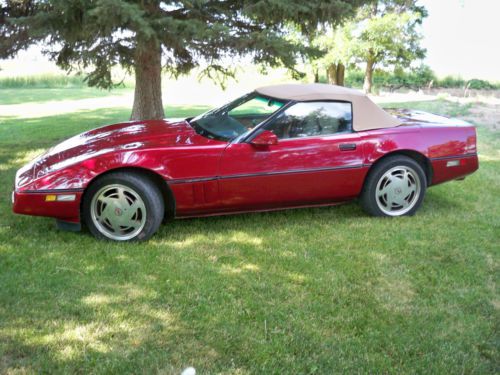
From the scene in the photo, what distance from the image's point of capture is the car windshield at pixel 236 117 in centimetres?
457

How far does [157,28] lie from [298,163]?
340cm

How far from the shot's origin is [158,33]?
21.9 feet

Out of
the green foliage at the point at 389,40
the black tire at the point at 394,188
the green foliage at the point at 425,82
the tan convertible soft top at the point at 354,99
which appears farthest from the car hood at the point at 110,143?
→ the green foliage at the point at 425,82

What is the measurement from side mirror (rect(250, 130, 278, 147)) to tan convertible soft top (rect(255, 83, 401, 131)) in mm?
537

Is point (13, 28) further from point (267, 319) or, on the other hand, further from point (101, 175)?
point (267, 319)

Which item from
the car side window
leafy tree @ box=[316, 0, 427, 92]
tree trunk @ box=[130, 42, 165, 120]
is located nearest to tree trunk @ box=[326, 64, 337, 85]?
leafy tree @ box=[316, 0, 427, 92]

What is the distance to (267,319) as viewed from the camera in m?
3.04

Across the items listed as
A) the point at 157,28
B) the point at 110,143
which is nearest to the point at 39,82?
the point at 157,28

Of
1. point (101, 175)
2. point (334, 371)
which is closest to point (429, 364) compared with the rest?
point (334, 371)

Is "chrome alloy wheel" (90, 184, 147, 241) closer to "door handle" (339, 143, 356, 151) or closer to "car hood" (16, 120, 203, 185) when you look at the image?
"car hood" (16, 120, 203, 185)

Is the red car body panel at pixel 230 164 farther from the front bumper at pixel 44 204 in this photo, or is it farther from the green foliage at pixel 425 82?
the green foliage at pixel 425 82

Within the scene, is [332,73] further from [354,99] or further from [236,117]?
[236,117]

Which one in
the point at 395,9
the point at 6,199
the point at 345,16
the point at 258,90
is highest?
the point at 395,9

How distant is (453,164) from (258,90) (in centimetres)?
216
